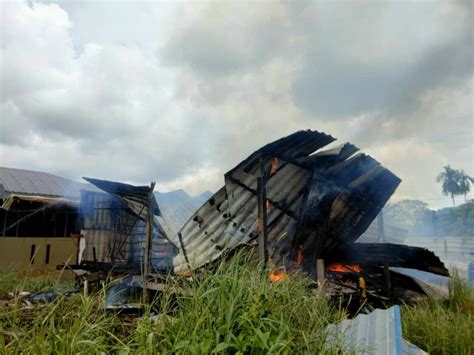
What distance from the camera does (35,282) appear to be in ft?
32.6

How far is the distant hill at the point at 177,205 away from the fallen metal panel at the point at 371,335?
10138 mm

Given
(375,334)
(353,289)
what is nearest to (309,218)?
(353,289)

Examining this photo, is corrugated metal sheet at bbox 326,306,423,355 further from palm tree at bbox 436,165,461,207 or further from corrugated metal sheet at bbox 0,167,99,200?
palm tree at bbox 436,165,461,207

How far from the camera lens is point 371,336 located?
9.84 ft

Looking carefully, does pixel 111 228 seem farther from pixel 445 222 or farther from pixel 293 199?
pixel 445 222

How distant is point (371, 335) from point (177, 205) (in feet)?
43.6

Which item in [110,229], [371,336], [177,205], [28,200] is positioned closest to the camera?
[371,336]

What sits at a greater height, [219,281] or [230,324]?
[219,281]

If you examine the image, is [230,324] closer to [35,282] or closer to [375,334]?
[375,334]

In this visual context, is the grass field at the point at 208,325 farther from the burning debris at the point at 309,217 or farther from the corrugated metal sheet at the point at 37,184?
the corrugated metal sheet at the point at 37,184

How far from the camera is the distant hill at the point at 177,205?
1369 cm

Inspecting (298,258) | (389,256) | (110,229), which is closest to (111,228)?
(110,229)

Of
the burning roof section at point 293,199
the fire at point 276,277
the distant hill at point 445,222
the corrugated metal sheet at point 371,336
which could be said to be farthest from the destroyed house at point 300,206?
the distant hill at point 445,222

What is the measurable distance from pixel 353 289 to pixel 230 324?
20.0ft
